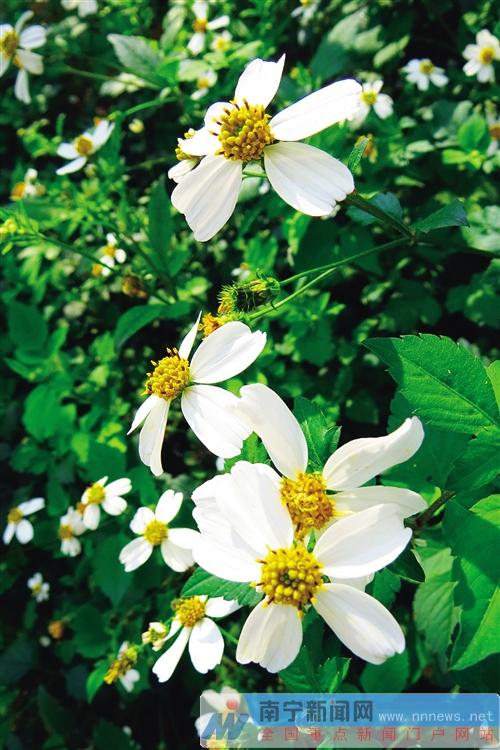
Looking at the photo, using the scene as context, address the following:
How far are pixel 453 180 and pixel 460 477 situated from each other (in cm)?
142

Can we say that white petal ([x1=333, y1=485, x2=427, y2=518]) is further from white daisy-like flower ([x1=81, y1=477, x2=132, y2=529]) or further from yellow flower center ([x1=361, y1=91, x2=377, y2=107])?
yellow flower center ([x1=361, y1=91, x2=377, y2=107])

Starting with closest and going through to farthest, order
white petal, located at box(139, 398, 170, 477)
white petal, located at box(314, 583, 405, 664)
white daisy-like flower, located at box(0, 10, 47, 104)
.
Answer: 1. white petal, located at box(314, 583, 405, 664)
2. white petal, located at box(139, 398, 170, 477)
3. white daisy-like flower, located at box(0, 10, 47, 104)

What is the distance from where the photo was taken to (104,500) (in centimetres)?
176

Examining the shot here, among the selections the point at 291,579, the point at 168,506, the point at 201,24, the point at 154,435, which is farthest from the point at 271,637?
the point at 201,24

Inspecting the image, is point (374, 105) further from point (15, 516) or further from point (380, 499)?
point (15, 516)

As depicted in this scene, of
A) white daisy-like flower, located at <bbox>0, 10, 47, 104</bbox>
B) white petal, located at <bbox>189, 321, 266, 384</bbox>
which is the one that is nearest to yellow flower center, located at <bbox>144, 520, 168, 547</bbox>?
white petal, located at <bbox>189, 321, 266, 384</bbox>

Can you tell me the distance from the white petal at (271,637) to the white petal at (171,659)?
0.49 metres

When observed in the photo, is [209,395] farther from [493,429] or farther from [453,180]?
[453,180]

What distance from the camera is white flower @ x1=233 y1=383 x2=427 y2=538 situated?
86 centimetres

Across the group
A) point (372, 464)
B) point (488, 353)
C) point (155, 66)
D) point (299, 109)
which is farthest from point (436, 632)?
point (155, 66)

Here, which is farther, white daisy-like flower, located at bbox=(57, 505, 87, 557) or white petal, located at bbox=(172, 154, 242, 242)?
white daisy-like flower, located at bbox=(57, 505, 87, 557)

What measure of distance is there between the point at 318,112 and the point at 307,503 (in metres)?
0.69

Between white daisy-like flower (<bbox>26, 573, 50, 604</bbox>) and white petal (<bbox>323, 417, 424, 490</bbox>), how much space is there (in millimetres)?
1962

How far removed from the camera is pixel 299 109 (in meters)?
1.03
